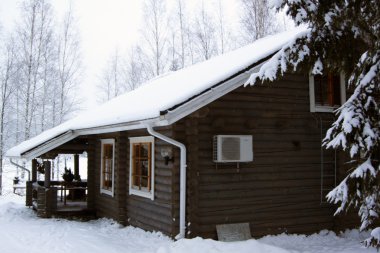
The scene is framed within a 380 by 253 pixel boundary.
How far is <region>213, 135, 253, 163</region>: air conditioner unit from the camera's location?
8.54 m

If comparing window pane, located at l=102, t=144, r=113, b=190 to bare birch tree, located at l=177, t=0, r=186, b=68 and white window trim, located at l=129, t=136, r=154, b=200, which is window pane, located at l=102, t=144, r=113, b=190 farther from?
bare birch tree, located at l=177, t=0, r=186, b=68

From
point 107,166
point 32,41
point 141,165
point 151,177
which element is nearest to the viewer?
point 151,177

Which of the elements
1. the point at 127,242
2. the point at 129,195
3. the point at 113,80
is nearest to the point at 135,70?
the point at 113,80

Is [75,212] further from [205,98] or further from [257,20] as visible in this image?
[257,20]

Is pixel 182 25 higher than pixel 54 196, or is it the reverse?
pixel 182 25

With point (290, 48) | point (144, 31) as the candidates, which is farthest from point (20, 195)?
point (290, 48)

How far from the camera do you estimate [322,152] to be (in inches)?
392

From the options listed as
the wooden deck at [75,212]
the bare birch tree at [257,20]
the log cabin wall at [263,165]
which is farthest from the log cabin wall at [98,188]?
the bare birch tree at [257,20]

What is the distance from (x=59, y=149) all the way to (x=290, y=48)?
29.6 ft

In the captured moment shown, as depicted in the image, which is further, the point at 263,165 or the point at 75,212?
the point at 75,212

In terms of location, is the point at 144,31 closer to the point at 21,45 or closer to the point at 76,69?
the point at 76,69

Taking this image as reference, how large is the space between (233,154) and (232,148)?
0.12m

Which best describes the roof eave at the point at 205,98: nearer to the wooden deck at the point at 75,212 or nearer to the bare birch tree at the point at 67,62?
the wooden deck at the point at 75,212

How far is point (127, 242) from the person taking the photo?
929cm
